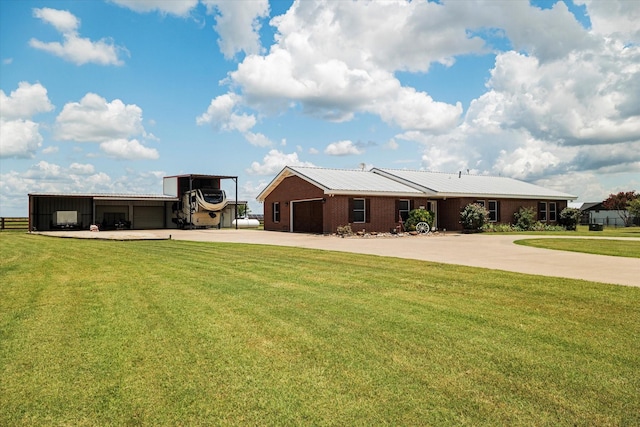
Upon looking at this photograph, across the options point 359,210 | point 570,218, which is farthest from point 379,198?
point 570,218

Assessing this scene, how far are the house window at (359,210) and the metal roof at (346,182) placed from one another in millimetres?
843

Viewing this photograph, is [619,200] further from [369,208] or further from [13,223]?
[13,223]

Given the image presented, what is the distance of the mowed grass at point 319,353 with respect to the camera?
3523 mm

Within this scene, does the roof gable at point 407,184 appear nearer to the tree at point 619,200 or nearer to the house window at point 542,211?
the house window at point 542,211

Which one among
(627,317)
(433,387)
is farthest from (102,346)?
(627,317)

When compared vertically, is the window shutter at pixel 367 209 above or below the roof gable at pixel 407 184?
below

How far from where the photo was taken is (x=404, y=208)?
1152 inches

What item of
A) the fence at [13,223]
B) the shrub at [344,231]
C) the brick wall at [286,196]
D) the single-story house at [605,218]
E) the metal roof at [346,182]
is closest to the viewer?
the shrub at [344,231]

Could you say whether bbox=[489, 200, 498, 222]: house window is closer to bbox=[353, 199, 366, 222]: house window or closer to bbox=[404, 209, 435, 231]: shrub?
bbox=[404, 209, 435, 231]: shrub

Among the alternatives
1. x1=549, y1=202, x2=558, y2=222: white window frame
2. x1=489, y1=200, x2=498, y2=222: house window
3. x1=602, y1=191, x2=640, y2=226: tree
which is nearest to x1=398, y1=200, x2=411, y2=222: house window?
x1=489, y1=200, x2=498, y2=222: house window

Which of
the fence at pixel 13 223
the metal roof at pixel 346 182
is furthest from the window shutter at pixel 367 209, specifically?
the fence at pixel 13 223

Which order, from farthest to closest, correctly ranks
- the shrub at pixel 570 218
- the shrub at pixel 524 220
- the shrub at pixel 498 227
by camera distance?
the shrub at pixel 570 218 → the shrub at pixel 524 220 → the shrub at pixel 498 227

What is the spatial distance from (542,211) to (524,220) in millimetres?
4471

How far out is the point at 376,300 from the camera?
7031 millimetres
